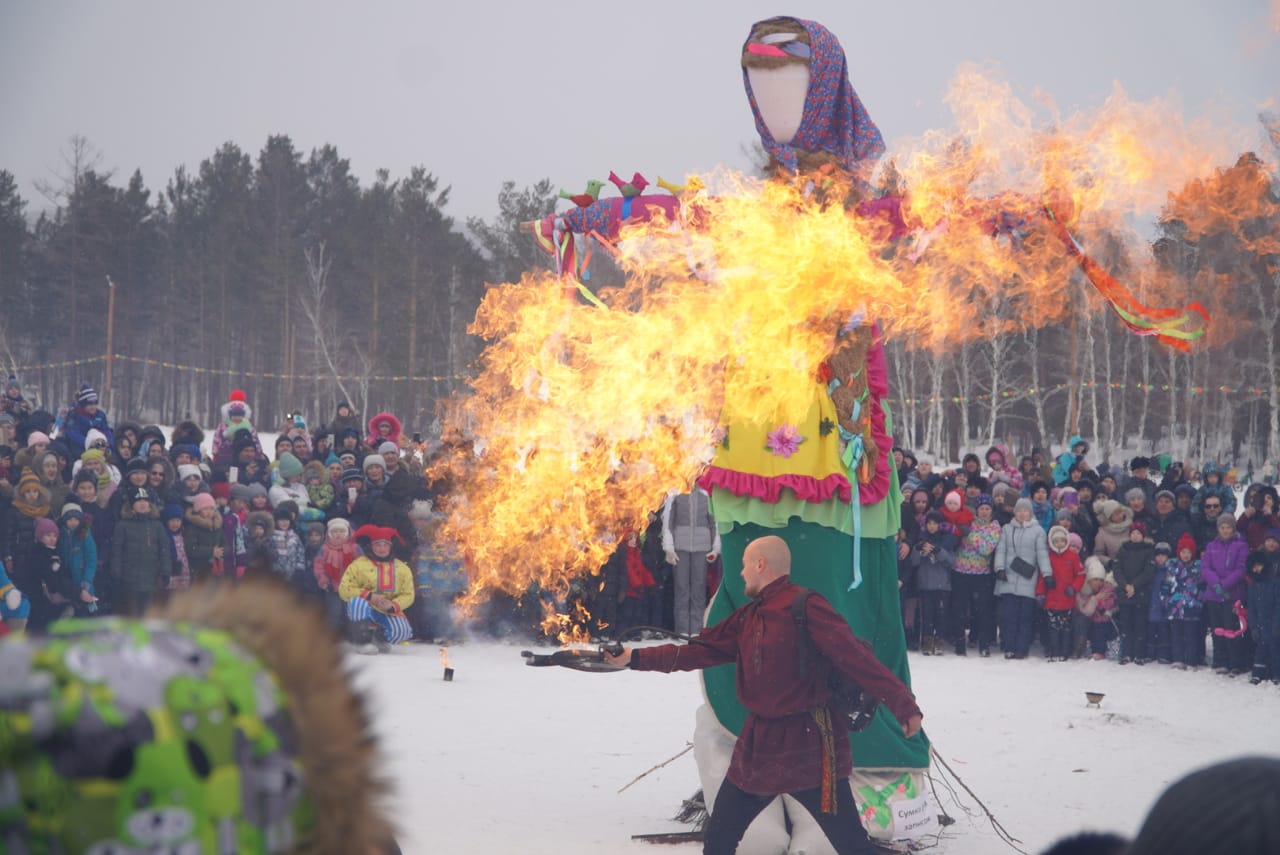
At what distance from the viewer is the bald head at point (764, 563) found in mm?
4730

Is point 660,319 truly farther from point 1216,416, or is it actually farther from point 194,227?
point 194,227

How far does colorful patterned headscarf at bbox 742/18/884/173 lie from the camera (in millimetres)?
5297

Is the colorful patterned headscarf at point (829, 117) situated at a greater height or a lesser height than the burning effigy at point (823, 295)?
greater

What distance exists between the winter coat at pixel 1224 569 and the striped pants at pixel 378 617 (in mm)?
6819

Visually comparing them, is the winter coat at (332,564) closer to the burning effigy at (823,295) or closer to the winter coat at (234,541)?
the winter coat at (234,541)

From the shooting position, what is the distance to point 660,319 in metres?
5.54

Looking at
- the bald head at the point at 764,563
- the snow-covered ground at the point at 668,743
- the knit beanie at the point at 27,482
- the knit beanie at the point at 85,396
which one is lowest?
the snow-covered ground at the point at 668,743

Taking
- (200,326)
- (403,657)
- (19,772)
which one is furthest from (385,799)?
(200,326)

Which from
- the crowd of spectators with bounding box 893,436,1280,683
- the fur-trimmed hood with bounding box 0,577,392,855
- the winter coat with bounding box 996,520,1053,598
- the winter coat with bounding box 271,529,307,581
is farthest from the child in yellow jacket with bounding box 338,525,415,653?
the fur-trimmed hood with bounding box 0,577,392,855

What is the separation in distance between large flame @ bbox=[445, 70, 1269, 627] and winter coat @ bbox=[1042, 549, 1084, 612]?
6405mm

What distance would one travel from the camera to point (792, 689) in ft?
14.9

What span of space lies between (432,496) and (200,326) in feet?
128

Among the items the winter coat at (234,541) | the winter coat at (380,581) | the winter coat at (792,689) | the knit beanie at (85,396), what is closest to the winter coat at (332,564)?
the winter coat at (380,581)

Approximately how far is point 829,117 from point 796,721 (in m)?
2.45
